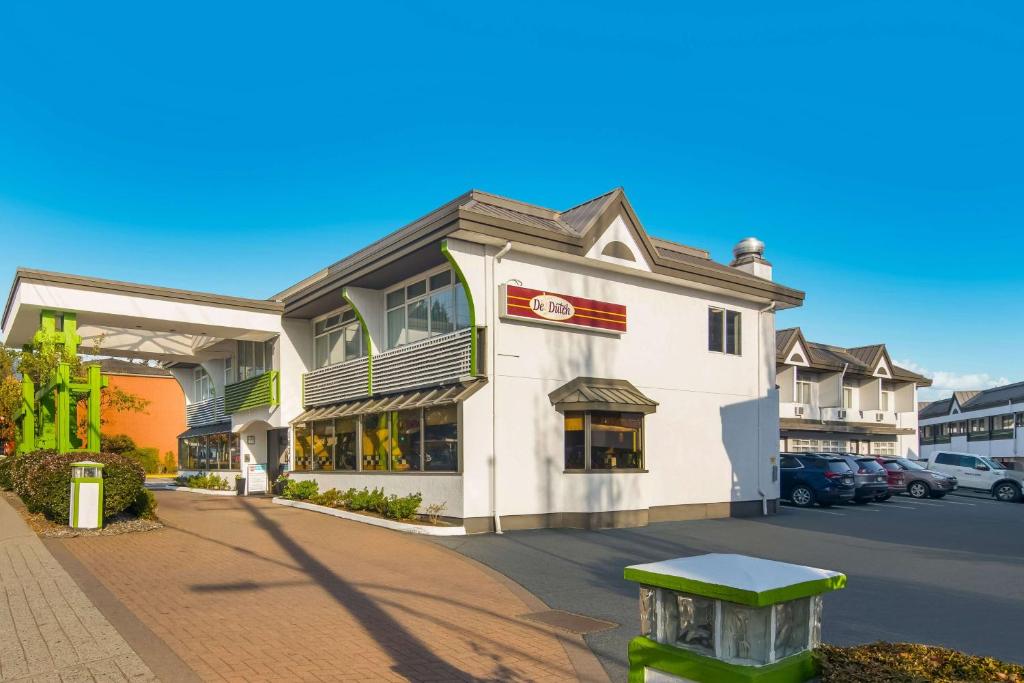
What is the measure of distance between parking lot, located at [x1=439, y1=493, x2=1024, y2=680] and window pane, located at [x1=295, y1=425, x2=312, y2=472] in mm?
9853

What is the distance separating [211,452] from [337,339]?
10.9 metres

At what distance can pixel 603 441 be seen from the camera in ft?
59.2

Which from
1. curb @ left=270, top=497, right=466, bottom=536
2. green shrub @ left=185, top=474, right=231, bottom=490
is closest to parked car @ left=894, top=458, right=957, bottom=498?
curb @ left=270, top=497, right=466, bottom=536

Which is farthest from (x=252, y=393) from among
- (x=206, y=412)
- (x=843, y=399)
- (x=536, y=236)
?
(x=843, y=399)

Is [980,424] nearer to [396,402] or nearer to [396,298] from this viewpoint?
[396,298]

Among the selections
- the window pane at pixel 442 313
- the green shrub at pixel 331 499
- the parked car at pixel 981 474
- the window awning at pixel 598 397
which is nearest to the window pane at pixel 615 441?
the window awning at pixel 598 397

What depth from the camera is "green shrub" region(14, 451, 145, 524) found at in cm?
1467

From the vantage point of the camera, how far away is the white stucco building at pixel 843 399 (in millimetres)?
39656

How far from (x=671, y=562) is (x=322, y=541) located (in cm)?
1257

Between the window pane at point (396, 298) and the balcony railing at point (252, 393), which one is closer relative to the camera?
the window pane at point (396, 298)

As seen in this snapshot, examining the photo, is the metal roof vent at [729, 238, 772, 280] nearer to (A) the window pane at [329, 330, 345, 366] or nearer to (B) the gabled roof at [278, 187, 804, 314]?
(B) the gabled roof at [278, 187, 804, 314]

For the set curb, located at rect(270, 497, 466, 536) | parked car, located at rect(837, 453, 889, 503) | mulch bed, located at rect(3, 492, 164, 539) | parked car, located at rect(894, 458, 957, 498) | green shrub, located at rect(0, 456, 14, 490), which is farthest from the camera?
parked car, located at rect(894, 458, 957, 498)

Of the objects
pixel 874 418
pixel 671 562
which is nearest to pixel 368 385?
pixel 671 562

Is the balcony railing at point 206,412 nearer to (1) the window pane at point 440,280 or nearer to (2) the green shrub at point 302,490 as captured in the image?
(2) the green shrub at point 302,490
